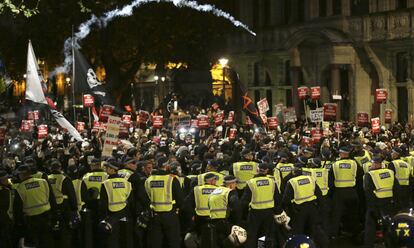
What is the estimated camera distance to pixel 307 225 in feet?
37.2

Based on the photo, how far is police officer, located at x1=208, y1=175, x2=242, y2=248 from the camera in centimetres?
1037

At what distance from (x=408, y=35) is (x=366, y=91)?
158 inches

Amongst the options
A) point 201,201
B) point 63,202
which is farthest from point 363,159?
point 63,202

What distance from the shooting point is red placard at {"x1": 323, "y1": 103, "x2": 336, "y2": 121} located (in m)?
19.9

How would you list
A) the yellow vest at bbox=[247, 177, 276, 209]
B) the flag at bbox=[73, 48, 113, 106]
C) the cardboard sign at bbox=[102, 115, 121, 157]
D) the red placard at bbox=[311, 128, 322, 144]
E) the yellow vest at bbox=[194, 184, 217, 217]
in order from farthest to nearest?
the red placard at bbox=[311, 128, 322, 144]
the flag at bbox=[73, 48, 113, 106]
the cardboard sign at bbox=[102, 115, 121, 157]
the yellow vest at bbox=[247, 177, 276, 209]
the yellow vest at bbox=[194, 184, 217, 217]

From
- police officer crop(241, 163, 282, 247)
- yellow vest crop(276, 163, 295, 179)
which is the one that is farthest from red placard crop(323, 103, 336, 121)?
police officer crop(241, 163, 282, 247)

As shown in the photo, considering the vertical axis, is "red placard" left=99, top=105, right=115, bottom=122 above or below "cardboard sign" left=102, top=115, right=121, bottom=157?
above

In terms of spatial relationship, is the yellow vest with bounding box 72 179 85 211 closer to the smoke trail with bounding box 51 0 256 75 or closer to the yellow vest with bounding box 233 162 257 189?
the yellow vest with bounding box 233 162 257 189

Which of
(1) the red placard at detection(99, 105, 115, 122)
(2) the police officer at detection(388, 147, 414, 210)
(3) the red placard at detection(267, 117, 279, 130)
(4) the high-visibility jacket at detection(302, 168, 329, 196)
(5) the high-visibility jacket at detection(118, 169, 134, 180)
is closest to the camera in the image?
(5) the high-visibility jacket at detection(118, 169, 134, 180)

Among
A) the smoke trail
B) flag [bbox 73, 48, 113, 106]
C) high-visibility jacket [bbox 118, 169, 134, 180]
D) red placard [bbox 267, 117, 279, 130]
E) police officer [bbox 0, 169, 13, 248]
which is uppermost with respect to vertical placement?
the smoke trail

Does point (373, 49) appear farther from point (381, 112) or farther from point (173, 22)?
point (173, 22)

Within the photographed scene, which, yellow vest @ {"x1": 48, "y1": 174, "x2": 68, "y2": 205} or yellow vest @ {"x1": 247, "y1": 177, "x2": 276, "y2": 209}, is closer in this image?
yellow vest @ {"x1": 247, "y1": 177, "x2": 276, "y2": 209}

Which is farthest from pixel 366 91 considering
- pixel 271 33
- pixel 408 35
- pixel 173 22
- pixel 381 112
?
pixel 173 22

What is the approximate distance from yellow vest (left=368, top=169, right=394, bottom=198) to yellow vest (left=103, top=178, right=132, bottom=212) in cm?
434
